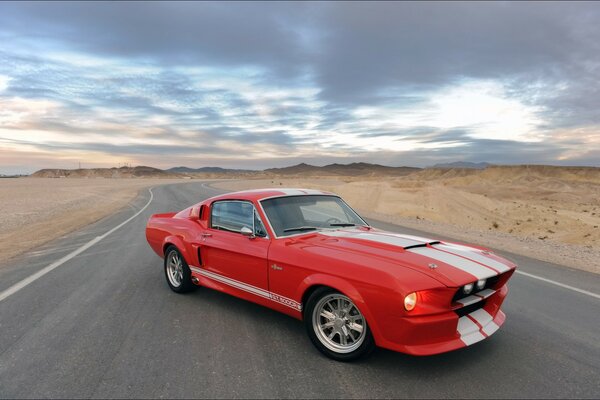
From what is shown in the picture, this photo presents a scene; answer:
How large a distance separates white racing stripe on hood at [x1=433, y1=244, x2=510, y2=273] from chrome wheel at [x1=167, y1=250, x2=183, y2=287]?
3371mm

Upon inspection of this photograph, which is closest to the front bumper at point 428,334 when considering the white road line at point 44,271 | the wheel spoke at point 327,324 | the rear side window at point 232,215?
the wheel spoke at point 327,324

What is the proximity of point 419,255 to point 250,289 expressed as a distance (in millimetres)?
1818

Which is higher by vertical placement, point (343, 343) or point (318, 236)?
point (318, 236)

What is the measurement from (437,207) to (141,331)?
23.6 meters

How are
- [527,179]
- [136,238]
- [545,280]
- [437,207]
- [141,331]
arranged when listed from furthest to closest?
[527,179] → [437,207] → [136,238] → [545,280] → [141,331]

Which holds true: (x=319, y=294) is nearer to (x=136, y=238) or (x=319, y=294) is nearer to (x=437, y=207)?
(x=136, y=238)

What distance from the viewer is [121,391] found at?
307 centimetres

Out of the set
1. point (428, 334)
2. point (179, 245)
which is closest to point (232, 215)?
point (179, 245)

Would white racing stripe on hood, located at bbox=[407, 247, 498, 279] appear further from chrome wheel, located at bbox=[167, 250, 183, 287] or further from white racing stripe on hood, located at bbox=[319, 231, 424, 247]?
chrome wheel, located at bbox=[167, 250, 183, 287]

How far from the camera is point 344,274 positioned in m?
3.41

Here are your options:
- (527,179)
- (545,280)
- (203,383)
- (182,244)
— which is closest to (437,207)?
(545,280)

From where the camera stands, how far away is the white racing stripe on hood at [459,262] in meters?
3.44

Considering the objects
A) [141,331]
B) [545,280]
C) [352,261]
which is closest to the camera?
[352,261]

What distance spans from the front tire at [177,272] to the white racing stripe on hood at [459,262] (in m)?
3.03
